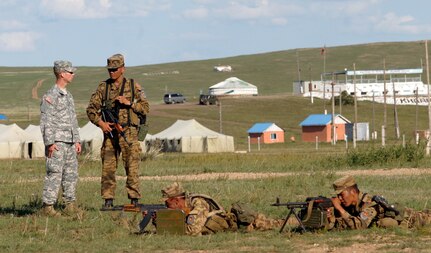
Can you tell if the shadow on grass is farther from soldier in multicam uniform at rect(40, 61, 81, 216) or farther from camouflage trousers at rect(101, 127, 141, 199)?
camouflage trousers at rect(101, 127, 141, 199)

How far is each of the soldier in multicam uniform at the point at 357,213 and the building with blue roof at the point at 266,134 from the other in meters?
65.4

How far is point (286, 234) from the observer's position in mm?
11852

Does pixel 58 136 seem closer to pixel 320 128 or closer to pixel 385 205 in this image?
pixel 385 205

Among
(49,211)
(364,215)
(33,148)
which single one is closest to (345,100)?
(33,148)

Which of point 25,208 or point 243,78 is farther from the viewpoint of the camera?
point 243,78

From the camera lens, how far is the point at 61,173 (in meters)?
14.4

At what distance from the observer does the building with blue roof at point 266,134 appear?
7788cm

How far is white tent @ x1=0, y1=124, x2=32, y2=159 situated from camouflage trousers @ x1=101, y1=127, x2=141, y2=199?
42.4 m

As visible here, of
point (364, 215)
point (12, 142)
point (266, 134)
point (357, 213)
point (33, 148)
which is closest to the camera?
point (364, 215)

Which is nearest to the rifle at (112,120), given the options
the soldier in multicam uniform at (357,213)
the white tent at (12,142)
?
the soldier in multicam uniform at (357,213)

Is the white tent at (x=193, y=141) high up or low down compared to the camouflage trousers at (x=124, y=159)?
up

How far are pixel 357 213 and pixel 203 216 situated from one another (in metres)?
1.69

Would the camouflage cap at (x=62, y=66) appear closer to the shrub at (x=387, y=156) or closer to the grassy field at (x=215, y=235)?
the grassy field at (x=215, y=235)

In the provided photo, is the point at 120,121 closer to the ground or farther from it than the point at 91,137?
closer to the ground
